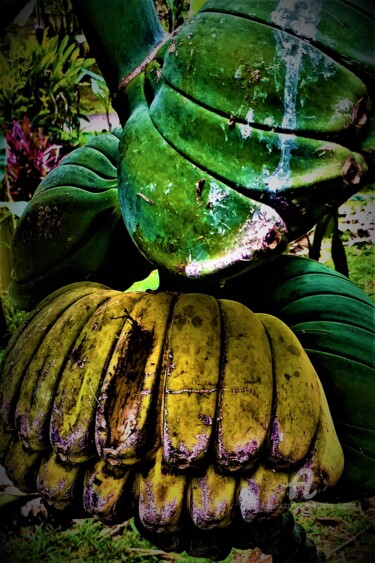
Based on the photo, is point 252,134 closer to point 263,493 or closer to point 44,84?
point 263,493

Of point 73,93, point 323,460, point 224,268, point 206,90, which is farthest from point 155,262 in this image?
point 73,93

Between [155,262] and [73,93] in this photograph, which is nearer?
[155,262]

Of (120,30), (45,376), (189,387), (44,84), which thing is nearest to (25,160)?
(44,84)

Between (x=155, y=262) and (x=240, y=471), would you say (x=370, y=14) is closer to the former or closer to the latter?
(x=155, y=262)

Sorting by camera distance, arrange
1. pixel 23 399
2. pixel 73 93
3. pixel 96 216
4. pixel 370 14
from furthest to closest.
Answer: pixel 73 93 → pixel 96 216 → pixel 23 399 → pixel 370 14

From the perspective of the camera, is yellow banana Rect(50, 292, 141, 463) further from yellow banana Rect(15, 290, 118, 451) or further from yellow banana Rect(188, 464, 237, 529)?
yellow banana Rect(188, 464, 237, 529)

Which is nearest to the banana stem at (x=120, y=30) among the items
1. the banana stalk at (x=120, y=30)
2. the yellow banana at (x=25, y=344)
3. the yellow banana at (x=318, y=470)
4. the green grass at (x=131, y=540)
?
the banana stalk at (x=120, y=30)

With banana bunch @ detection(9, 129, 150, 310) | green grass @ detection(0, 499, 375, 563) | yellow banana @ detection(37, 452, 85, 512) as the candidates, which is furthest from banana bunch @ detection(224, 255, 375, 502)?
green grass @ detection(0, 499, 375, 563)
